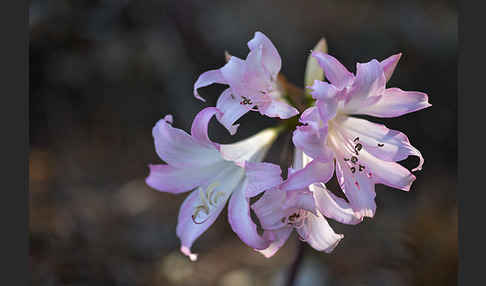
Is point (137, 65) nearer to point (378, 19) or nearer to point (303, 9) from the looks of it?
point (303, 9)

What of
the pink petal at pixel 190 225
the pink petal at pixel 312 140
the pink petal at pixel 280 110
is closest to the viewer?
the pink petal at pixel 312 140

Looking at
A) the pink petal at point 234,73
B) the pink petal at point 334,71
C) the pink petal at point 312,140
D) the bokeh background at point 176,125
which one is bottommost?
the bokeh background at point 176,125

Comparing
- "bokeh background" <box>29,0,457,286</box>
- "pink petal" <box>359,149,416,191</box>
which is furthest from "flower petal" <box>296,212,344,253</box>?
"bokeh background" <box>29,0,457,286</box>

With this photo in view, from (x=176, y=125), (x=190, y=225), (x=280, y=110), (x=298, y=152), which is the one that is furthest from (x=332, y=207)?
(x=176, y=125)

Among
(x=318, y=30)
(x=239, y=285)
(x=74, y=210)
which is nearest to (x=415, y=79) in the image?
(x=318, y=30)

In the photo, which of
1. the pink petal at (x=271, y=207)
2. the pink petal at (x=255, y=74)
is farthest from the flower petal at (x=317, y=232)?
the pink petal at (x=255, y=74)

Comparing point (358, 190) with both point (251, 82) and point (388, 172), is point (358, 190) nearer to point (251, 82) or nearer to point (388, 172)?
point (388, 172)

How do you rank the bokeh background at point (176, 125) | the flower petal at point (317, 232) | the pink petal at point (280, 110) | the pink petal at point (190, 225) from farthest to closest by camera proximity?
the bokeh background at point (176, 125) → the pink petal at point (190, 225) → the flower petal at point (317, 232) → the pink petal at point (280, 110)

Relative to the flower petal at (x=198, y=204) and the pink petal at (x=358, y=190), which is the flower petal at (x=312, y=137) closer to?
the pink petal at (x=358, y=190)

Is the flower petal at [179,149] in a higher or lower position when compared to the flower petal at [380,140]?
lower
